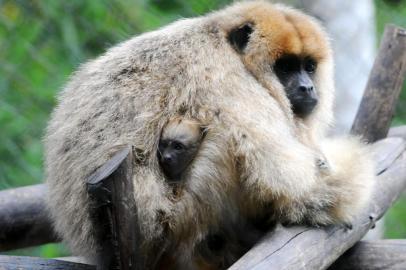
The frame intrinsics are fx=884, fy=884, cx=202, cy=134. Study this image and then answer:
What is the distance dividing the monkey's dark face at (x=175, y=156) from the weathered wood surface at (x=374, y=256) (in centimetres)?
108

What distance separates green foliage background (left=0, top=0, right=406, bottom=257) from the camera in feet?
24.3

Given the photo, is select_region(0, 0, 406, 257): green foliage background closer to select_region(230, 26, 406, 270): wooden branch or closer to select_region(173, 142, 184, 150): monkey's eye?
select_region(230, 26, 406, 270): wooden branch

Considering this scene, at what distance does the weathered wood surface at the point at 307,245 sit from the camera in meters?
3.65

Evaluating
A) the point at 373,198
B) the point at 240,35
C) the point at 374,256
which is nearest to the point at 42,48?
the point at 240,35

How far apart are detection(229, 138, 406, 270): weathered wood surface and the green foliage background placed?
3.35 metres

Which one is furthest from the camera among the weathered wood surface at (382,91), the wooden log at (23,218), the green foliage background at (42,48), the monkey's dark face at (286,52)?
the green foliage background at (42,48)

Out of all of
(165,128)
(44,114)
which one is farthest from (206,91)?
(44,114)

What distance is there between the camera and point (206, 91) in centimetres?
414

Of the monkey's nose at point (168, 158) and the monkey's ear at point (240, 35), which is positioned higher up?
the monkey's ear at point (240, 35)

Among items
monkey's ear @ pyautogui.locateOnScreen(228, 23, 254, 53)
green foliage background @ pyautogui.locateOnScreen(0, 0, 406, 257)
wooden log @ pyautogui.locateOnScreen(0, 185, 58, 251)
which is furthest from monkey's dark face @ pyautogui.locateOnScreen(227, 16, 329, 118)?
green foliage background @ pyautogui.locateOnScreen(0, 0, 406, 257)

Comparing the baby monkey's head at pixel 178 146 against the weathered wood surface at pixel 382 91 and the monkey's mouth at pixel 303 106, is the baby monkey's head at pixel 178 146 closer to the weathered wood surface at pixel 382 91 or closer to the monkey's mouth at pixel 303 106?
the monkey's mouth at pixel 303 106

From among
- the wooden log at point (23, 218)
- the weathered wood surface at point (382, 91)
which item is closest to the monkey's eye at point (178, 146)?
the wooden log at point (23, 218)

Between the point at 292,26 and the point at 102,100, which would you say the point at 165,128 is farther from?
the point at 292,26

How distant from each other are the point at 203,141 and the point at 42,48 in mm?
4341
